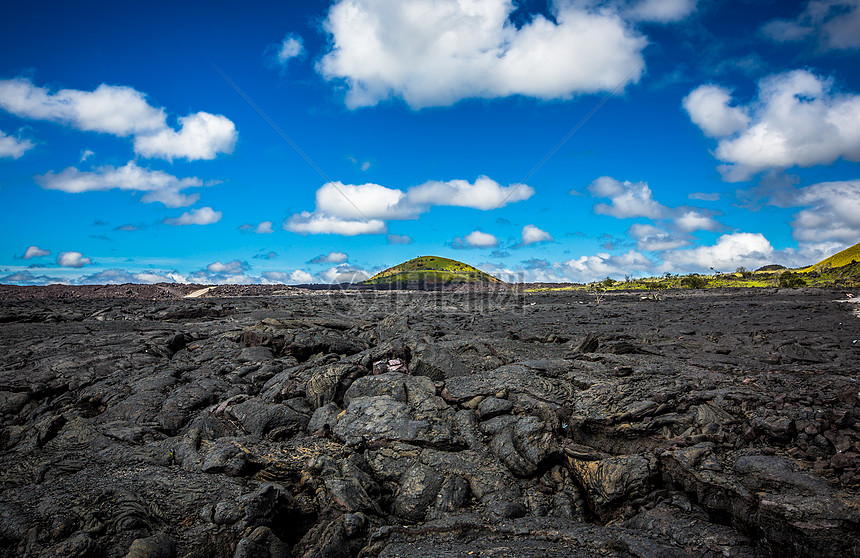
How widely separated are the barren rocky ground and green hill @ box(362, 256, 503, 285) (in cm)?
10241

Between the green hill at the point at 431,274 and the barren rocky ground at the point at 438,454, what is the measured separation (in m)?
102

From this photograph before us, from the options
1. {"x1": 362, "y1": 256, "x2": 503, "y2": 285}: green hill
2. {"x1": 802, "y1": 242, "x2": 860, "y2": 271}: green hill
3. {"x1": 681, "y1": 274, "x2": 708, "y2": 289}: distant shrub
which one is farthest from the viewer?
{"x1": 362, "y1": 256, "x2": 503, "y2": 285}: green hill

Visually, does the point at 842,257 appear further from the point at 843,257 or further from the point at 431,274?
the point at 431,274

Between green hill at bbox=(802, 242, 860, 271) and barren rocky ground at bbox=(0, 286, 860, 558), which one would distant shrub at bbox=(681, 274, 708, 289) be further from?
barren rocky ground at bbox=(0, 286, 860, 558)

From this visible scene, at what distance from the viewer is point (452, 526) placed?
789 centimetres

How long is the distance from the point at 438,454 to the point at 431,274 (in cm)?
12340

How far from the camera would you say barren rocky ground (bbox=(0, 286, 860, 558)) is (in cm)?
726

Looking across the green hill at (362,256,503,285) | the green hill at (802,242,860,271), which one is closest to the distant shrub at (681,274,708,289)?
the green hill at (802,242,860,271)

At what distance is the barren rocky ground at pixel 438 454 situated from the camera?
286 inches

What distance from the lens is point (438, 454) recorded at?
1037 cm

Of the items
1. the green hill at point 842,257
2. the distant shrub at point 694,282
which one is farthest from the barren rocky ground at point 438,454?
the green hill at point 842,257

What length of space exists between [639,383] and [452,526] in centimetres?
734

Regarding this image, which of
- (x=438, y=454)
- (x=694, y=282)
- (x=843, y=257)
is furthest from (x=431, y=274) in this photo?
(x=438, y=454)

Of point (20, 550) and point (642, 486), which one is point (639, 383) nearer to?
point (642, 486)
